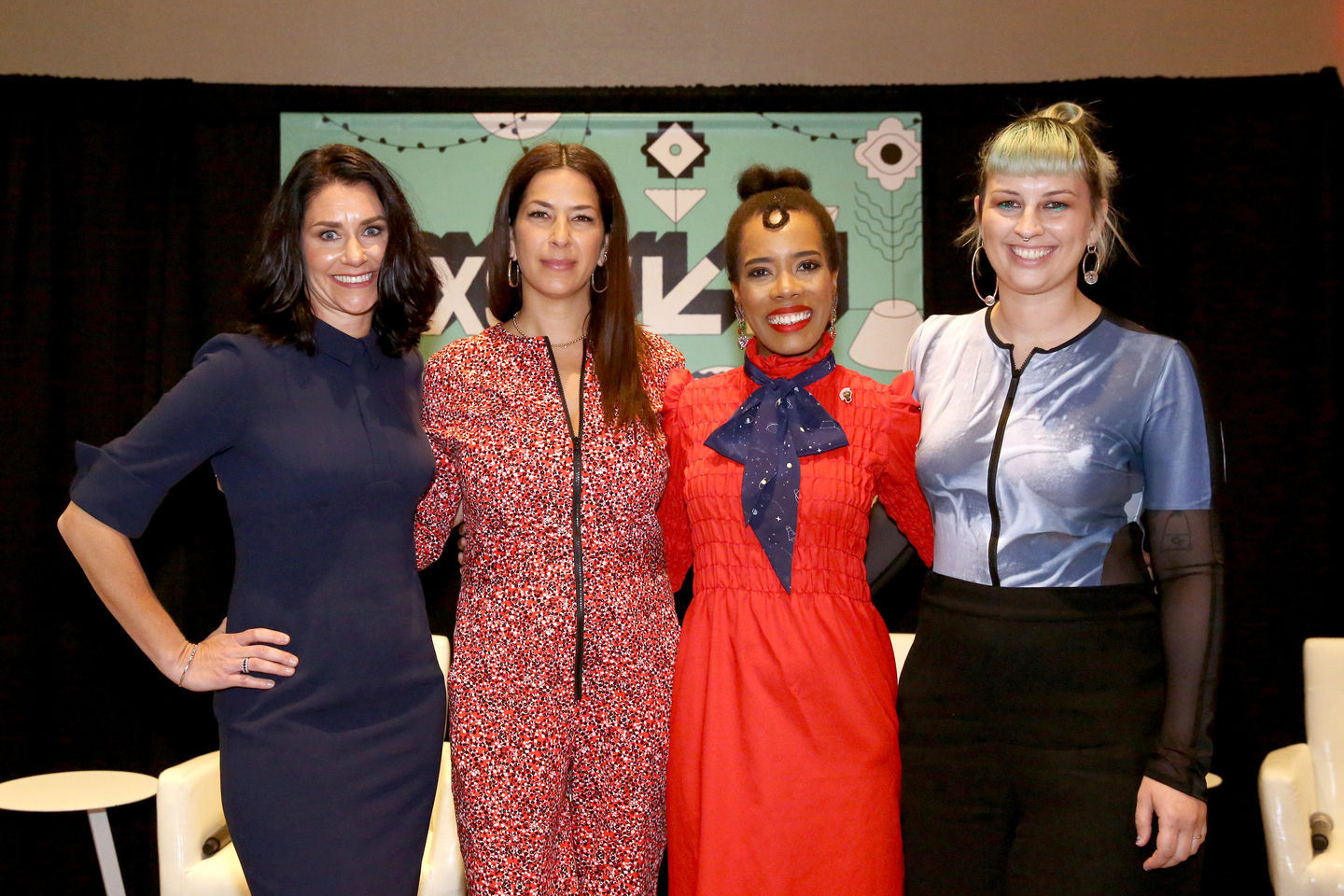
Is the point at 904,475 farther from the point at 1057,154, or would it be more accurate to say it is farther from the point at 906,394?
the point at 1057,154

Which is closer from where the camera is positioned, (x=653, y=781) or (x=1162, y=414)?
(x=1162, y=414)

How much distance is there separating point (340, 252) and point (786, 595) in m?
1.05

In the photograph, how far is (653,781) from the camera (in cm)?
203

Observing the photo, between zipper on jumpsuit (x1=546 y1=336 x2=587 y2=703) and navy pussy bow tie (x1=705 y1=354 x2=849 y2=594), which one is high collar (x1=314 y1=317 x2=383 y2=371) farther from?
navy pussy bow tie (x1=705 y1=354 x2=849 y2=594)

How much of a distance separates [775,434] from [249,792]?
113cm

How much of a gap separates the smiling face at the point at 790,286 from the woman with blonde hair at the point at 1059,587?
340mm

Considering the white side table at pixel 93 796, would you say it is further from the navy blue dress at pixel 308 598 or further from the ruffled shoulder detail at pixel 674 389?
the ruffled shoulder detail at pixel 674 389

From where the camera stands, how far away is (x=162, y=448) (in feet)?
5.71

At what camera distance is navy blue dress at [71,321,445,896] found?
1.75 meters

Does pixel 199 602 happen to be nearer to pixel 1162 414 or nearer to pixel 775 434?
pixel 775 434

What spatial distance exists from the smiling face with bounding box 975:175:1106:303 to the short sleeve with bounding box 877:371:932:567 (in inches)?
13.3

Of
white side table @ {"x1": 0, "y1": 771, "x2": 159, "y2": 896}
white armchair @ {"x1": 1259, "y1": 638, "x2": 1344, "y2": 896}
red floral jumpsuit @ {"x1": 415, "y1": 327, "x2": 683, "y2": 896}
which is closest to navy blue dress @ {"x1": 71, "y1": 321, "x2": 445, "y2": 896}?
red floral jumpsuit @ {"x1": 415, "y1": 327, "x2": 683, "y2": 896}

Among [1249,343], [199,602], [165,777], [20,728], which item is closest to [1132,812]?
[165,777]

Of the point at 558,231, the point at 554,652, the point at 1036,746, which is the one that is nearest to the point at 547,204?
the point at 558,231
